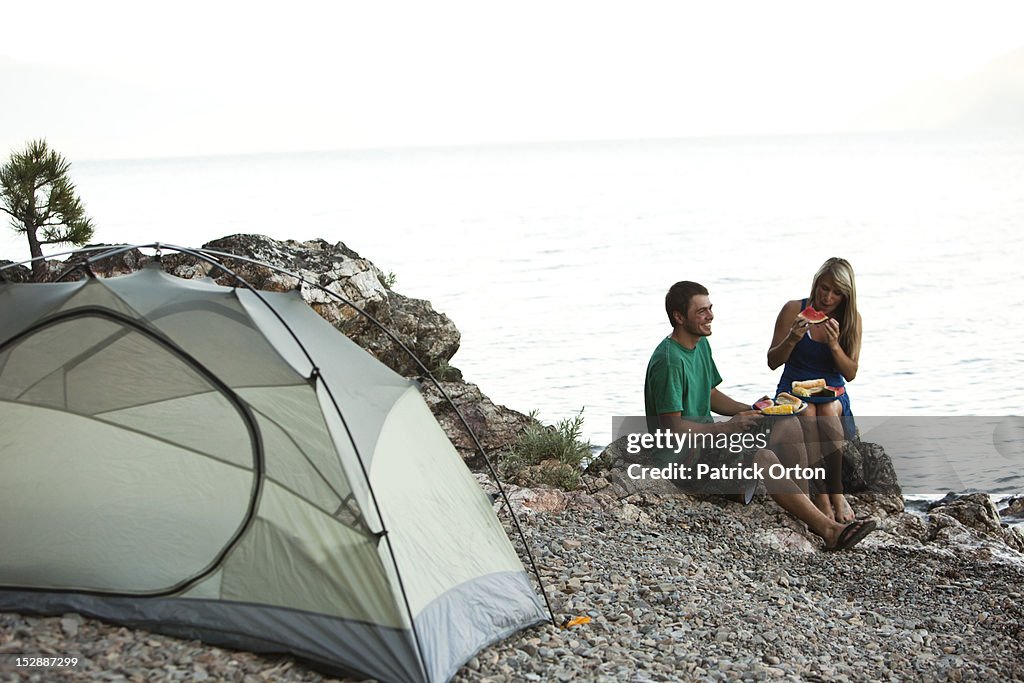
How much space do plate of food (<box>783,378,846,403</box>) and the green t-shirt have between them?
0.64 meters

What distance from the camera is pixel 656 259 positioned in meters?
39.0

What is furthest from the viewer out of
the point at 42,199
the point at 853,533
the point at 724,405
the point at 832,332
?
the point at 42,199

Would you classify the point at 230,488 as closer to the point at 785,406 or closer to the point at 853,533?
the point at 785,406

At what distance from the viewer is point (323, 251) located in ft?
33.3

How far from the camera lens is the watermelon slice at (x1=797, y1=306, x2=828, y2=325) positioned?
24.1 ft

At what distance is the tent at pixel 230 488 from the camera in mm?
4699

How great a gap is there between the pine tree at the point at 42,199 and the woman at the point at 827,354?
26.1 ft

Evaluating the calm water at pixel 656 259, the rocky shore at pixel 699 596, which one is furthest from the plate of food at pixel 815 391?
the calm water at pixel 656 259

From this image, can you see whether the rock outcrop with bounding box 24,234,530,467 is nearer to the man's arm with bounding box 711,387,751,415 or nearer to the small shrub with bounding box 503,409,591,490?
the small shrub with bounding box 503,409,591,490

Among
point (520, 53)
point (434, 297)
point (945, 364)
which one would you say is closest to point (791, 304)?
point (945, 364)

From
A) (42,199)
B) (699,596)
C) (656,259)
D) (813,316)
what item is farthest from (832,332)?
(656,259)

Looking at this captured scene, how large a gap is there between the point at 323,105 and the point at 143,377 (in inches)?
5275

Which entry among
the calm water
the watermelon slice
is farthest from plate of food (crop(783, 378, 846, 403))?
the calm water

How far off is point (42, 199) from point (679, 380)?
7926 millimetres
